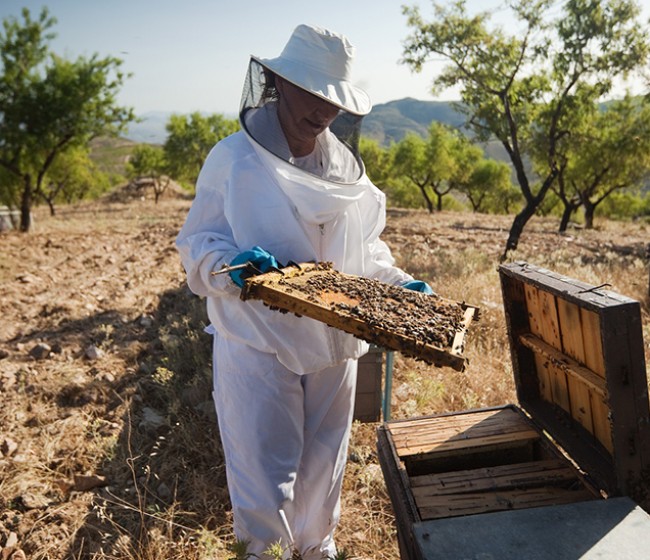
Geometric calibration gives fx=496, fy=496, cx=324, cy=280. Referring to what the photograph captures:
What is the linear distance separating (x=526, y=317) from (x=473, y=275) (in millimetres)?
5095

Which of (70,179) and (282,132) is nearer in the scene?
(282,132)

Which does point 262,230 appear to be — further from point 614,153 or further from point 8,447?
point 614,153

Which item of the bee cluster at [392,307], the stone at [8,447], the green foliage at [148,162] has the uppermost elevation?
the green foliage at [148,162]

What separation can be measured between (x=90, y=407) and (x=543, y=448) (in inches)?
143

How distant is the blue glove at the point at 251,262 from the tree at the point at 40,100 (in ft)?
53.8

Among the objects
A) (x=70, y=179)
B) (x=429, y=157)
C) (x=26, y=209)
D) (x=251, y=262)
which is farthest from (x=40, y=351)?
(x=70, y=179)

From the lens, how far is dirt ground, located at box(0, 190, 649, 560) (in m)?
3.03

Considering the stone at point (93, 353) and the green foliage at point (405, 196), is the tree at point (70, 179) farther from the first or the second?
the green foliage at point (405, 196)

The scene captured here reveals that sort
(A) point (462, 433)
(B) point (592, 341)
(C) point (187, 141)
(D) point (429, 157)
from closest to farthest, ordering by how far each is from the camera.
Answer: (B) point (592, 341) → (A) point (462, 433) → (D) point (429, 157) → (C) point (187, 141)

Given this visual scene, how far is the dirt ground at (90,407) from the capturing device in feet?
9.93

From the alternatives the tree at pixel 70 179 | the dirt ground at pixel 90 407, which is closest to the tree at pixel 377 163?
the tree at pixel 70 179

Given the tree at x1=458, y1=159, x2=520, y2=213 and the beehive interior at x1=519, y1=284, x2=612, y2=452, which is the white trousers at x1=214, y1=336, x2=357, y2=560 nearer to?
the beehive interior at x1=519, y1=284, x2=612, y2=452

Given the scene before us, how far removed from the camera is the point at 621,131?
1939cm

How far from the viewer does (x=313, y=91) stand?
6.63 feet
